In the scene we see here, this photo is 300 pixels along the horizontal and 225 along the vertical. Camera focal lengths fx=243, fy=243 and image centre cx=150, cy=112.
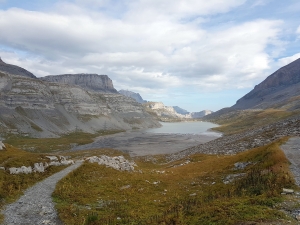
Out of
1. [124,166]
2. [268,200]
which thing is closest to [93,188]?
[124,166]

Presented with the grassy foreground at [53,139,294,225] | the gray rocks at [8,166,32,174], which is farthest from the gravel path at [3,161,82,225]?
the gray rocks at [8,166,32,174]

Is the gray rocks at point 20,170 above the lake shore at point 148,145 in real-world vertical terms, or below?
above

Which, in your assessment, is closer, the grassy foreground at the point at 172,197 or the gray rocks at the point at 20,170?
the grassy foreground at the point at 172,197

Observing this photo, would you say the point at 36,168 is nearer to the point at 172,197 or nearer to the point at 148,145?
the point at 172,197

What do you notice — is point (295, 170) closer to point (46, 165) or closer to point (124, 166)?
point (124, 166)

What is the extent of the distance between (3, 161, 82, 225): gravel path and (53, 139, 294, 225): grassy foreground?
752 mm

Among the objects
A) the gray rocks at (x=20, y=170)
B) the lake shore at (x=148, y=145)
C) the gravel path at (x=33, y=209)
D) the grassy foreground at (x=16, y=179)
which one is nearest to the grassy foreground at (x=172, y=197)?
the gravel path at (x=33, y=209)

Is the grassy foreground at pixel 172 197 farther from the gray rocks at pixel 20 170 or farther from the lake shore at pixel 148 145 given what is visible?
the lake shore at pixel 148 145

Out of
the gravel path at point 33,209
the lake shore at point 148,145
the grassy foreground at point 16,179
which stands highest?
the grassy foreground at point 16,179

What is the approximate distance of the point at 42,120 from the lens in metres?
196

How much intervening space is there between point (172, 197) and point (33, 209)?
12.3 metres

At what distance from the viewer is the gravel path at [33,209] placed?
17.1 metres

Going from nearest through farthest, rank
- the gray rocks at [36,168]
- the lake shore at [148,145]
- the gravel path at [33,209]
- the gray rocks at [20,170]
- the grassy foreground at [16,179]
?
1. the gravel path at [33,209]
2. the grassy foreground at [16,179]
3. the gray rocks at [20,170]
4. the gray rocks at [36,168]
5. the lake shore at [148,145]

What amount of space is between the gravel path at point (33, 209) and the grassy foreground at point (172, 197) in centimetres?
75
